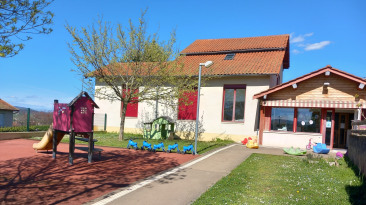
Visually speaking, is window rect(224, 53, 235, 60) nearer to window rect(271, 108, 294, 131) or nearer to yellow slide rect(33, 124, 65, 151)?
window rect(271, 108, 294, 131)

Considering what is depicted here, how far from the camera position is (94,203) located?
5039 mm

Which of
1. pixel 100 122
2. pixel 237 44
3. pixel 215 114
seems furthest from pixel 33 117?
pixel 237 44

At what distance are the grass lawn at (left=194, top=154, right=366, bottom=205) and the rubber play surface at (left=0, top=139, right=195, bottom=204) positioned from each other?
8.03 ft

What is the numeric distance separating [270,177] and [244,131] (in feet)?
29.2

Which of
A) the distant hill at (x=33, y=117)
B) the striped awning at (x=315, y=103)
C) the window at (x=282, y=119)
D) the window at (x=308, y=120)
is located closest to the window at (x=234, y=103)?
the striped awning at (x=315, y=103)

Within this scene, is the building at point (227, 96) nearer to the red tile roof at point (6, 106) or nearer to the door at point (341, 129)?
the door at point (341, 129)

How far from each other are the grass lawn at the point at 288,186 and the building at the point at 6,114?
15.6 metres

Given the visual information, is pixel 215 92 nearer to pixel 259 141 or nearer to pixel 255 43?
pixel 259 141

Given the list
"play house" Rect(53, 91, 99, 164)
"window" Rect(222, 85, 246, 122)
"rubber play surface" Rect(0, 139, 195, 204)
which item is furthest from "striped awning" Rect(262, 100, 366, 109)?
"play house" Rect(53, 91, 99, 164)

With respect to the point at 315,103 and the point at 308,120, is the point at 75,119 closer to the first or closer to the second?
the point at 315,103

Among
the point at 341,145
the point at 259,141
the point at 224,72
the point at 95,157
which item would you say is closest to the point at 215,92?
the point at 224,72

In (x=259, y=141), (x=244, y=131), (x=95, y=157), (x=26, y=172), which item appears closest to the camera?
(x=26, y=172)

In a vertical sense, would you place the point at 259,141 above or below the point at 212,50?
below

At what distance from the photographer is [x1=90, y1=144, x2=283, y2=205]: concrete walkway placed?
5.34 m
